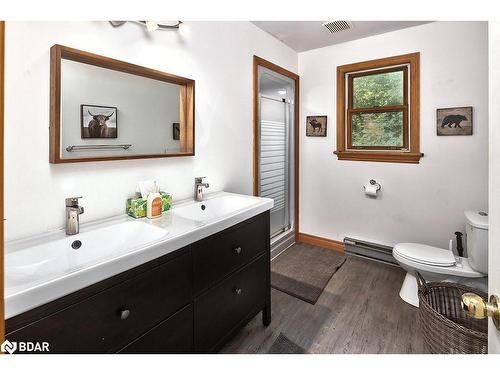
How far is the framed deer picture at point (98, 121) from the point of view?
137cm

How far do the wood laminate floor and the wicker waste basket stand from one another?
0.25 meters

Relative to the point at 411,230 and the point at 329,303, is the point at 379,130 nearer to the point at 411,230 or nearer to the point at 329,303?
the point at 411,230

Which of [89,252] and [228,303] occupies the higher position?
[89,252]

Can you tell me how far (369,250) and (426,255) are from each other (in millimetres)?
795

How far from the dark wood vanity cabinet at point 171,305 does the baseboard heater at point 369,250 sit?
155 centimetres

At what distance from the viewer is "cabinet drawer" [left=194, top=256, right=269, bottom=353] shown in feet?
4.42

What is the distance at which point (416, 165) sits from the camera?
263 cm

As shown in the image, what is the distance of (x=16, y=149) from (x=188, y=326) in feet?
3.54

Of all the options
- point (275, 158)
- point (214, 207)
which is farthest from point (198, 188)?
point (275, 158)

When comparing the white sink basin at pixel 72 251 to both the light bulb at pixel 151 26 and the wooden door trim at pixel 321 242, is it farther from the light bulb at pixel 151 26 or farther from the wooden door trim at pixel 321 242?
the wooden door trim at pixel 321 242

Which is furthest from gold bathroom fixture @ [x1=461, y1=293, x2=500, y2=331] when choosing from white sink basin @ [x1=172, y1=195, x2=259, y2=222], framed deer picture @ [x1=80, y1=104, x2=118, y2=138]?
framed deer picture @ [x1=80, y1=104, x2=118, y2=138]

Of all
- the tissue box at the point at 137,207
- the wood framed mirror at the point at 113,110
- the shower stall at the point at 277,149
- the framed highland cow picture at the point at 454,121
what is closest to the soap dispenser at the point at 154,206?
the tissue box at the point at 137,207

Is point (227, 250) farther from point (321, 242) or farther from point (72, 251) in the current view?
point (321, 242)

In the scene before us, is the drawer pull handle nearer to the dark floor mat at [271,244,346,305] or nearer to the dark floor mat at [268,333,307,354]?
the dark floor mat at [268,333,307,354]
